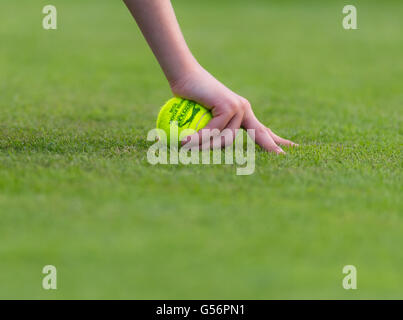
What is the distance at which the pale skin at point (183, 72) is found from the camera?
9.61 feet

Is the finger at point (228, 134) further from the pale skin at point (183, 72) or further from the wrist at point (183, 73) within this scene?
the wrist at point (183, 73)

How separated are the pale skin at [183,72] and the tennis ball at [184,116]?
0.03m

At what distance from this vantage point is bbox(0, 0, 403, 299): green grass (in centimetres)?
187

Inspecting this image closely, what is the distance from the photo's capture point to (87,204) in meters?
2.32

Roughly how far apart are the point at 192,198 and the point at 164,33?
33.9 inches

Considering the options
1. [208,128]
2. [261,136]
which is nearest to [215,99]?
[208,128]

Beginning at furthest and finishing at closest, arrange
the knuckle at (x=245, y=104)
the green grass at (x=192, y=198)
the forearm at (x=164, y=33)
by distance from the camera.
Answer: the knuckle at (x=245, y=104)
the forearm at (x=164, y=33)
the green grass at (x=192, y=198)

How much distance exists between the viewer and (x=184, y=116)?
3.02 metres

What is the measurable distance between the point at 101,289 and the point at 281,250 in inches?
20.8

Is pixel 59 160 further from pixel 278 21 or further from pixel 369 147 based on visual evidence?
pixel 278 21

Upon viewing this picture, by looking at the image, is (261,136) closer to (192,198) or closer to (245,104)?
(245,104)

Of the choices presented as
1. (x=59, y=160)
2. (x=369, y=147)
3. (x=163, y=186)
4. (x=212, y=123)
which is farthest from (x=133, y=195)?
(x=369, y=147)

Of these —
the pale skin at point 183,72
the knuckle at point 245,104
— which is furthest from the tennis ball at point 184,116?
the knuckle at point 245,104

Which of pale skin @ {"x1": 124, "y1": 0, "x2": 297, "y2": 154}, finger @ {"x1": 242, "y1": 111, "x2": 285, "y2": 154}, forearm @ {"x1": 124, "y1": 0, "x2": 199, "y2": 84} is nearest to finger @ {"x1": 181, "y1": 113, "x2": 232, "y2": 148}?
pale skin @ {"x1": 124, "y1": 0, "x2": 297, "y2": 154}
